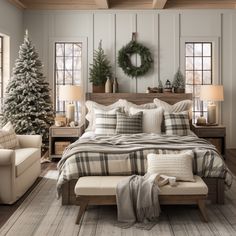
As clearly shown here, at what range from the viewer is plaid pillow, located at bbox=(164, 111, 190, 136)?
22.4ft

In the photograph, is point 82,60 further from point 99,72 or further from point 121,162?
point 121,162

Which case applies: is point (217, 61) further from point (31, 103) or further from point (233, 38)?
point (31, 103)

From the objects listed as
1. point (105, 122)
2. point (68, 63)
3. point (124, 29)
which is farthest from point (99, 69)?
point (105, 122)

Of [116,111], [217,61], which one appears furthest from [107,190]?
[217,61]

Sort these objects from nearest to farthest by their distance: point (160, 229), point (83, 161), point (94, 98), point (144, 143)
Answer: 1. point (160, 229)
2. point (83, 161)
3. point (144, 143)
4. point (94, 98)

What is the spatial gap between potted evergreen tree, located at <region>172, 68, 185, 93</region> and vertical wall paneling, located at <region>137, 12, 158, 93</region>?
0.41m

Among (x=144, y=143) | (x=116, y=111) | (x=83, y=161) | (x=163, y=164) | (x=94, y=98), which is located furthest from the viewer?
(x=94, y=98)

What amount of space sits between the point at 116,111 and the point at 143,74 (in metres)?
1.82

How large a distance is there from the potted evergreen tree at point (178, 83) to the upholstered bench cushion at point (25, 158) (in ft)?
11.1

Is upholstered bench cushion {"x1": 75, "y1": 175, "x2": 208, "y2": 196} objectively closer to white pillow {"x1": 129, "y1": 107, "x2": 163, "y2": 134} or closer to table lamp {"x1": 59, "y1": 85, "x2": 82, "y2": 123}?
white pillow {"x1": 129, "y1": 107, "x2": 163, "y2": 134}

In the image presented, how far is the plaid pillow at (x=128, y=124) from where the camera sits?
21.9 ft

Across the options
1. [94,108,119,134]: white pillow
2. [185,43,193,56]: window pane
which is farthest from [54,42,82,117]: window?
[185,43,193,56]: window pane

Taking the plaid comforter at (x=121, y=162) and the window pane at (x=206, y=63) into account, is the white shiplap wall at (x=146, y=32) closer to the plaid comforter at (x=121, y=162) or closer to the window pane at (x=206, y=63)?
the window pane at (x=206, y=63)

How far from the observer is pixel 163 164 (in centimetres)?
457
